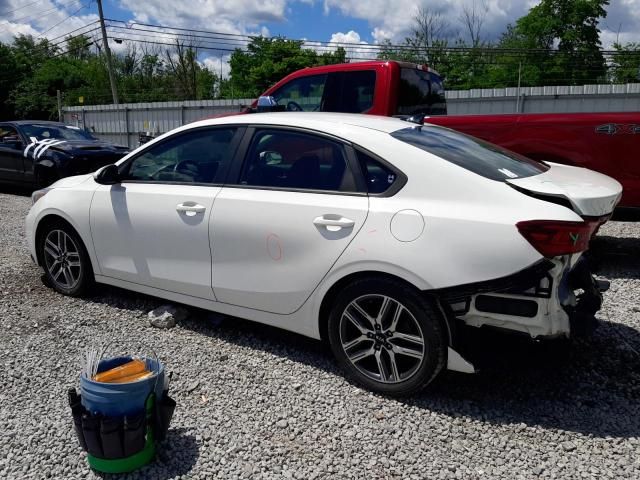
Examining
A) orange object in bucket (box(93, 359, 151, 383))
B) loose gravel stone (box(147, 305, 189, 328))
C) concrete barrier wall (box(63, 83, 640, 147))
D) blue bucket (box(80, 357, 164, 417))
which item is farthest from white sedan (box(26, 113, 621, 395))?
concrete barrier wall (box(63, 83, 640, 147))

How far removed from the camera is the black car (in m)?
9.70

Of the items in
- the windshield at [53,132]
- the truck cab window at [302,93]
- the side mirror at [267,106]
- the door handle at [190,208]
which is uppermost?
the truck cab window at [302,93]

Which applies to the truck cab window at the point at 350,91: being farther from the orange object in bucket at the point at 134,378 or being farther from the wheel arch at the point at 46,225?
the orange object in bucket at the point at 134,378

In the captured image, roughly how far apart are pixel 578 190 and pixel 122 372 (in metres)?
2.46

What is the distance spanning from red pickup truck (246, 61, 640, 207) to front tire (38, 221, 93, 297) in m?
2.46

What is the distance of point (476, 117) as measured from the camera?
6.14 meters

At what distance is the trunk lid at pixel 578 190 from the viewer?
9.41ft

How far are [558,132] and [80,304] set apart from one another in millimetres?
4664

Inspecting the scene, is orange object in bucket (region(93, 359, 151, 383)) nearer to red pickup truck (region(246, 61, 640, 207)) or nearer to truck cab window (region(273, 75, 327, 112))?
red pickup truck (region(246, 61, 640, 207))

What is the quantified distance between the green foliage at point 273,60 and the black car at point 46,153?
3423cm

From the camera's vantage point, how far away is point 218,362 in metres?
3.64

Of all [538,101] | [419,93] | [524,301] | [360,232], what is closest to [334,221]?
[360,232]

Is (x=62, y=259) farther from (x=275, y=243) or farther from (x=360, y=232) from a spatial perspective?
(x=360, y=232)


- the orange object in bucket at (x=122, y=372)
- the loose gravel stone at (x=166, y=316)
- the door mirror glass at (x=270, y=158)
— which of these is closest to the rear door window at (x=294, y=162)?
the door mirror glass at (x=270, y=158)
